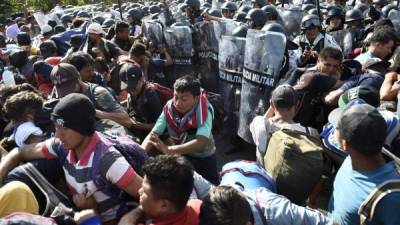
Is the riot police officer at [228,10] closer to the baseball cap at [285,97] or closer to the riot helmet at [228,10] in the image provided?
the riot helmet at [228,10]

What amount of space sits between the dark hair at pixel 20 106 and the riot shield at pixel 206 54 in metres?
4.05

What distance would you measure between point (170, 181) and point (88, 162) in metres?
0.57

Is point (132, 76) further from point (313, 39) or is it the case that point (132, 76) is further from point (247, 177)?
point (313, 39)

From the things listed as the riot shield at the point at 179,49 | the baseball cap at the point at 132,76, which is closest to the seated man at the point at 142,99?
the baseball cap at the point at 132,76

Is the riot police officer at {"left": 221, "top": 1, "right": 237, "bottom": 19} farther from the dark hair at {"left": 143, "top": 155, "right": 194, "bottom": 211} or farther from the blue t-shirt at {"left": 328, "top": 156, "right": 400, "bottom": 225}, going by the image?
the dark hair at {"left": 143, "top": 155, "right": 194, "bottom": 211}

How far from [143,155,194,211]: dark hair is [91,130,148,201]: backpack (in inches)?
15.1

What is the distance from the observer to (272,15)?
27.2ft

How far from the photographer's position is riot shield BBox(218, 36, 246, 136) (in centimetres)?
569

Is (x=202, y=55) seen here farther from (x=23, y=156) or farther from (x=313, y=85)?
(x=23, y=156)

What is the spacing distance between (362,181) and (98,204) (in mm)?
1430

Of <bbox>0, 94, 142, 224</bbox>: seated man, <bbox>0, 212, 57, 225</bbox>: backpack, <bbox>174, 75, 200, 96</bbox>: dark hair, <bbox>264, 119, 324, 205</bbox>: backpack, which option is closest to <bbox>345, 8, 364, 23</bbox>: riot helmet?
<bbox>174, 75, 200, 96</bbox>: dark hair

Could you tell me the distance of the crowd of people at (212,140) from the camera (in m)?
2.12

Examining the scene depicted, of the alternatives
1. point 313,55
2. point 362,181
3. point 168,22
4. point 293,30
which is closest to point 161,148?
point 362,181

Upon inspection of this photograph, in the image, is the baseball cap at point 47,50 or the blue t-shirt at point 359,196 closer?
the blue t-shirt at point 359,196
